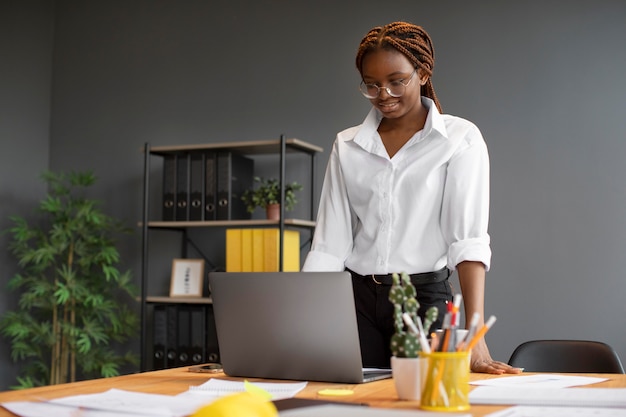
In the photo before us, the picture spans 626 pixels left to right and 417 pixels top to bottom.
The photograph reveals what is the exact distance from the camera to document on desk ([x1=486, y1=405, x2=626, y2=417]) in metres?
1.18

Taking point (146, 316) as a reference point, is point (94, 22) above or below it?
above

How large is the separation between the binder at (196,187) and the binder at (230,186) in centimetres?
10

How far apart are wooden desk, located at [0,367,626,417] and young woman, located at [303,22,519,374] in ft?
1.19

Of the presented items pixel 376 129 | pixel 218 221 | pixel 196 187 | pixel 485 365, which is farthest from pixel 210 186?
pixel 485 365

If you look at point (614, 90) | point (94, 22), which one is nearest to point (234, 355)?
point (614, 90)

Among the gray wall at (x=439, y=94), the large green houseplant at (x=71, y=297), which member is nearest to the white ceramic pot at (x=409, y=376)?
the gray wall at (x=439, y=94)

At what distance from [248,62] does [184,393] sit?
3208mm

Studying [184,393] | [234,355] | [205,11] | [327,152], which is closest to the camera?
[184,393]

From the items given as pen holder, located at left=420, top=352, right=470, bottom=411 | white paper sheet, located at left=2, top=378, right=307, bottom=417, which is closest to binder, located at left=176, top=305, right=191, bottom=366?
white paper sheet, located at left=2, top=378, right=307, bottom=417

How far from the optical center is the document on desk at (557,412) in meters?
1.18

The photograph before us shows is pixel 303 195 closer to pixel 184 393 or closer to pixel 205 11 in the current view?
pixel 205 11

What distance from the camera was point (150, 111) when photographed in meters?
4.67

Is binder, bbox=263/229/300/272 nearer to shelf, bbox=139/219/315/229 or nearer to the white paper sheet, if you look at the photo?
shelf, bbox=139/219/315/229

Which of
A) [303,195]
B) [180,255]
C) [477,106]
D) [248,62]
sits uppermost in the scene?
[248,62]
